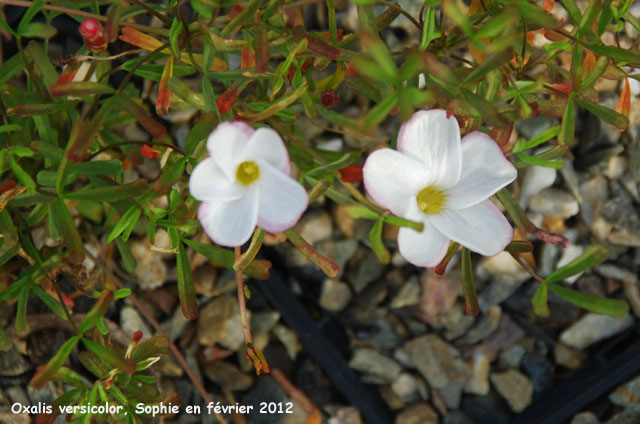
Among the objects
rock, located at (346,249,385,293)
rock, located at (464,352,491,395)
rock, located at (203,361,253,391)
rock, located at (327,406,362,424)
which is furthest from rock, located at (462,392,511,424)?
rock, located at (203,361,253,391)

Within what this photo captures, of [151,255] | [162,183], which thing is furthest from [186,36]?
[151,255]

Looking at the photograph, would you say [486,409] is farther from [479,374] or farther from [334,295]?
[334,295]

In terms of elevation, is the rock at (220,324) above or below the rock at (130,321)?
below

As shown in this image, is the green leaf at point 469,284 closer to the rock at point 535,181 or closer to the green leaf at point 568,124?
the green leaf at point 568,124

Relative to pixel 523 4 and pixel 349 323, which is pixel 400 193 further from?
pixel 349 323

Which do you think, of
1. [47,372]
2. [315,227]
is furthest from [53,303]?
[315,227]

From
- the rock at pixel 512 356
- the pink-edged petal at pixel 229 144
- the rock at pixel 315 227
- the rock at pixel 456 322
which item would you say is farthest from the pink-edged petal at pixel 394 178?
the rock at pixel 512 356

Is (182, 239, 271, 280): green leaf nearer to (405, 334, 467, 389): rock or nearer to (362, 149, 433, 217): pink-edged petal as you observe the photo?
(362, 149, 433, 217): pink-edged petal
